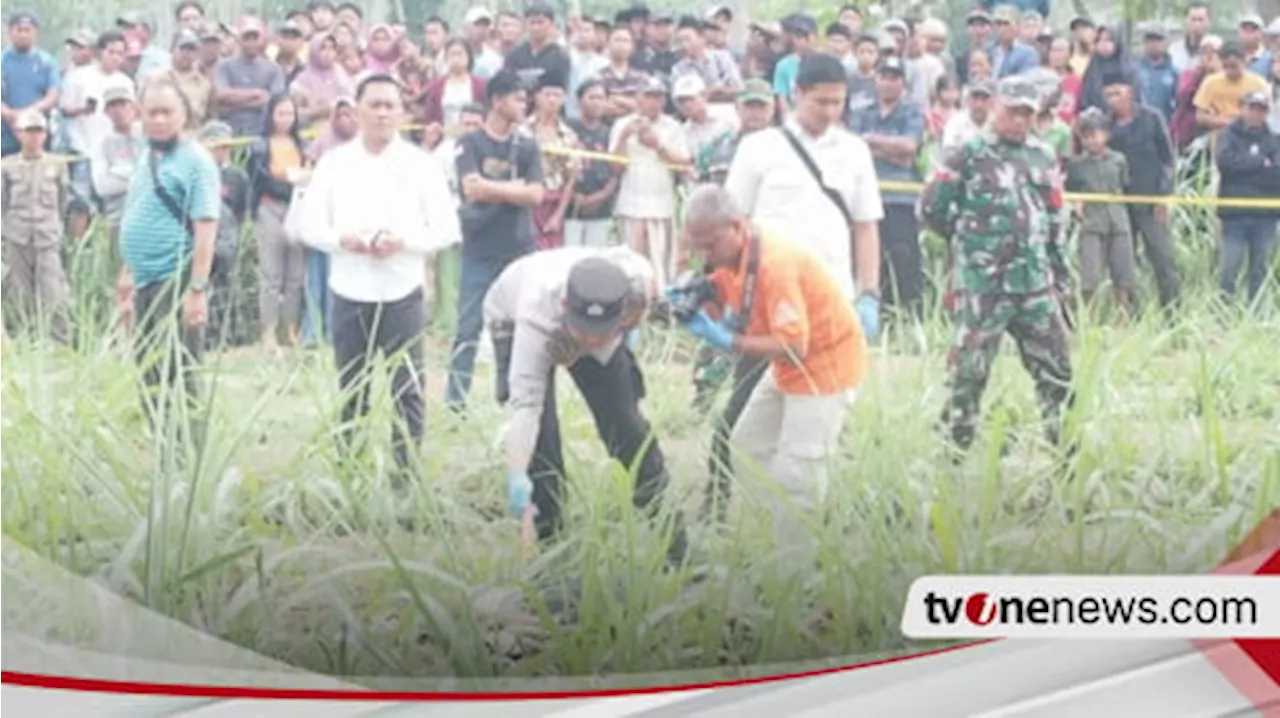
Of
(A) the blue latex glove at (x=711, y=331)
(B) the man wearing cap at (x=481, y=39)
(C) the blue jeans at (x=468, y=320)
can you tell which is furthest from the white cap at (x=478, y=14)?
(A) the blue latex glove at (x=711, y=331)

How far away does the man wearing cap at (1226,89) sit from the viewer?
1.82 m

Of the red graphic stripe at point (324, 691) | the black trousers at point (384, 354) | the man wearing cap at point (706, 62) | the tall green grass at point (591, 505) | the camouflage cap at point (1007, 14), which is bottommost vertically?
the red graphic stripe at point (324, 691)

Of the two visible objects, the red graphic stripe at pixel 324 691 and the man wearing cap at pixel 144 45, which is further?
the red graphic stripe at pixel 324 691

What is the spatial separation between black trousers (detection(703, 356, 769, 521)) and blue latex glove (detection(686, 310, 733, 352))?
0.07ft

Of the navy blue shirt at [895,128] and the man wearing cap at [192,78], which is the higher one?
the man wearing cap at [192,78]

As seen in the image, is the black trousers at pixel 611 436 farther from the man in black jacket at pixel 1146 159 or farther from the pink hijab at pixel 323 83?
the man in black jacket at pixel 1146 159

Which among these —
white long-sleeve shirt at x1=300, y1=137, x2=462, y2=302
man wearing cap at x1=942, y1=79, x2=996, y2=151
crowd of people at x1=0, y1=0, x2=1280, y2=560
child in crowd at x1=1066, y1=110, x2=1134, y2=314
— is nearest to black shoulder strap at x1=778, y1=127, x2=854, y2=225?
crowd of people at x1=0, y1=0, x2=1280, y2=560

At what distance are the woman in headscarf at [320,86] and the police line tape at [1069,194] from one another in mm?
17

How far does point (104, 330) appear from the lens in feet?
5.98

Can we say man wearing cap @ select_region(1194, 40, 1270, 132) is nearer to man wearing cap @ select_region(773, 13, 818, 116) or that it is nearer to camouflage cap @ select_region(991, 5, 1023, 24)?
camouflage cap @ select_region(991, 5, 1023, 24)

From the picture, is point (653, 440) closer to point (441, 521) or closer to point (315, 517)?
point (441, 521)

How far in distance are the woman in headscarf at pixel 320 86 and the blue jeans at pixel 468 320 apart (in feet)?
0.61

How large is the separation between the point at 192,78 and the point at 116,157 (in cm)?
10

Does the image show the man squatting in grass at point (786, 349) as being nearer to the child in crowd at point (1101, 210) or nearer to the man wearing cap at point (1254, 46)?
the child in crowd at point (1101, 210)
